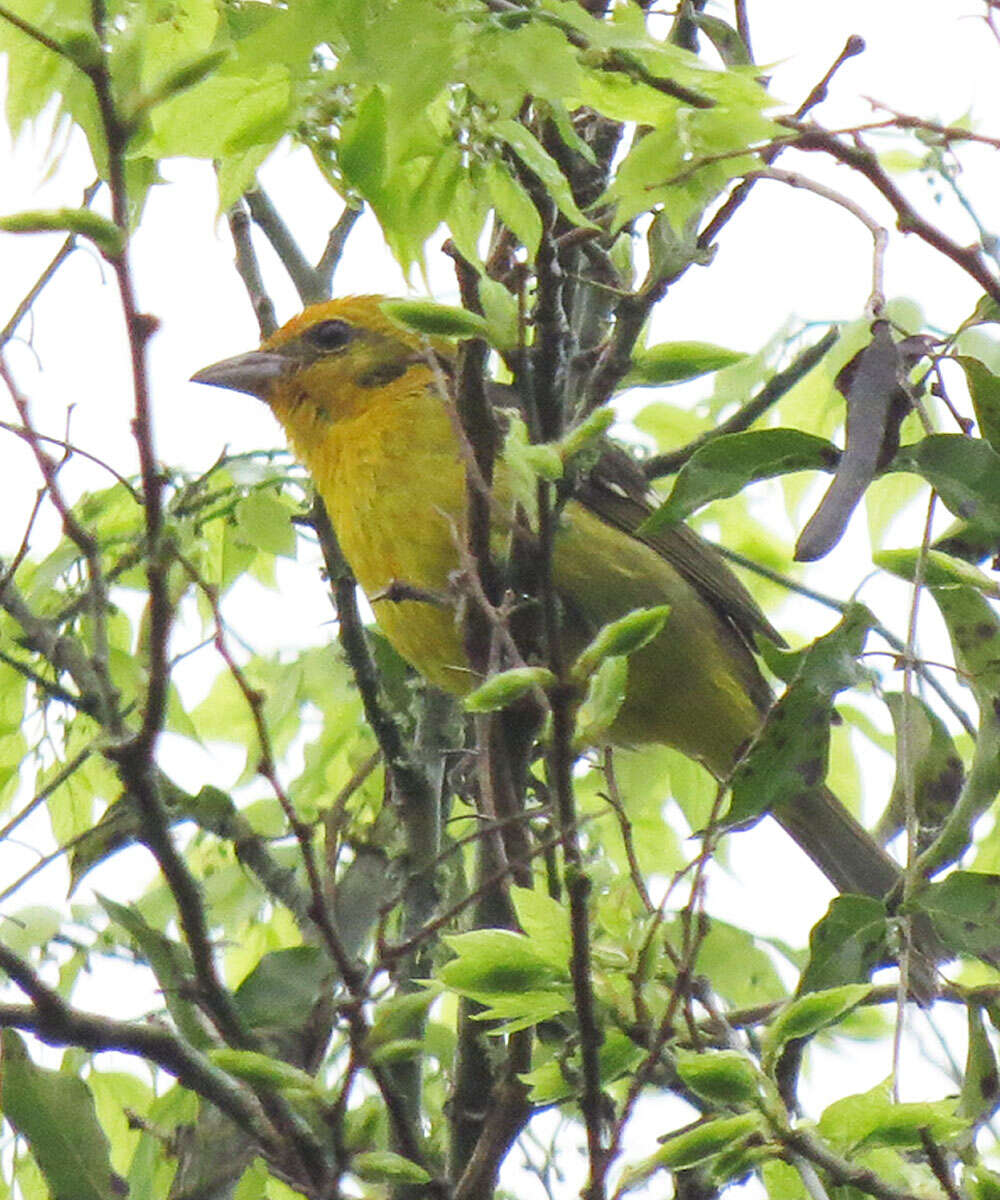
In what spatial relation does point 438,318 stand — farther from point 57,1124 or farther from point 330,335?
point 330,335

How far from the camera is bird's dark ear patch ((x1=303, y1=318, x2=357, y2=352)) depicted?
5645mm

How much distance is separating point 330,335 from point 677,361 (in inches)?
127

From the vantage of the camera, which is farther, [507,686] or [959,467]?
[959,467]

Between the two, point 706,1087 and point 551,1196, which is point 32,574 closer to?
point 551,1196

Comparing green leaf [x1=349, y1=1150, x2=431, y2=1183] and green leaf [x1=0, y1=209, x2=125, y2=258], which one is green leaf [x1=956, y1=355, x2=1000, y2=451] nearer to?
green leaf [x1=0, y1=209, x2=125, y2=258]

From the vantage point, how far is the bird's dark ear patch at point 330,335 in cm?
564

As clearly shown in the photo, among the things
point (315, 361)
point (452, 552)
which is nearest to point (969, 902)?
point (452, 552)

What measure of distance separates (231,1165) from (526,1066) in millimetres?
722

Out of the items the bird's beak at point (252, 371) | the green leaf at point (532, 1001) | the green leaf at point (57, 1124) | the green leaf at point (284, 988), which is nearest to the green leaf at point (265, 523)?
the bird's beak at point (252, 371)

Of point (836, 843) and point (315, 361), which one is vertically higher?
point (315, 361)

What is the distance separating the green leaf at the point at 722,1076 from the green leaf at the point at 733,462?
0.64 meters

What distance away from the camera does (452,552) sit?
4543 mm

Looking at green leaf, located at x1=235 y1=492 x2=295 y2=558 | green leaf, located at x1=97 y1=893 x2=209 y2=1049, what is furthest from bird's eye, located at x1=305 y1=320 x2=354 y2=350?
green leaf, located at x1=97 y1=893 x2=209 y2=1049

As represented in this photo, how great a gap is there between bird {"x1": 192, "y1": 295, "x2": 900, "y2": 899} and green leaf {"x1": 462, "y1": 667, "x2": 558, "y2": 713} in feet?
6.97
